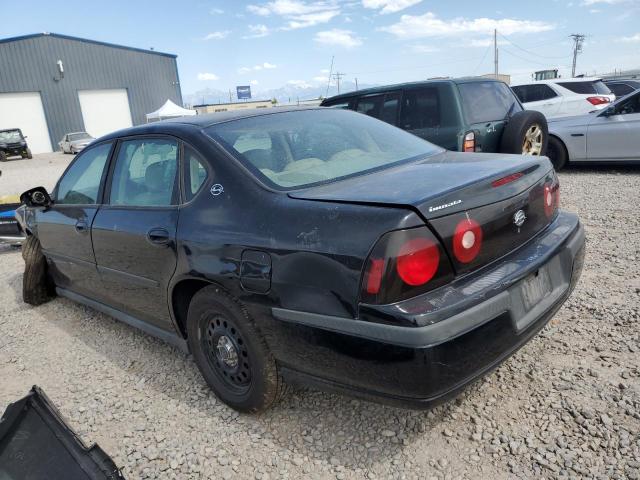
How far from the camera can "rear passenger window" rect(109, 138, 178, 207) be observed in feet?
8.69

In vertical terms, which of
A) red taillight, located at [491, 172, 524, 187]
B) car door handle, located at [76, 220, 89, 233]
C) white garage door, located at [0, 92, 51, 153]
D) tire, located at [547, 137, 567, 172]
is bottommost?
tire, located at [547, 137, 567, 172]

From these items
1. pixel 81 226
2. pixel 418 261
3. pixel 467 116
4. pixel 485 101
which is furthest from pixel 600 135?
pixel 81 226

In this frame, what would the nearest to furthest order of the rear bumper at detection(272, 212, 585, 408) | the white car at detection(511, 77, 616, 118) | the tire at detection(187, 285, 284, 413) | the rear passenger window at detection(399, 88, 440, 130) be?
the rear bumper at detection(272, 212, 585, 408)
the tire at detection(187, 285, 284, 413)
the rear passenger window at detection(399, 88, 440, 130)
the white car at detection(511, 77, 616, 118)

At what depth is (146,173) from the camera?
2.88 m

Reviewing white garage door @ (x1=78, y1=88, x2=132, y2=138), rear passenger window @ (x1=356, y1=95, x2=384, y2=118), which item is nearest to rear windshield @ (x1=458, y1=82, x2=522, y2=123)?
rear passenger window @ (x1=356, y1=95, x2=384, y2=118)

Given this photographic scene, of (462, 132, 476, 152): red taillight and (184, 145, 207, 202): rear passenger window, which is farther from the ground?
(184, 145, 207, 202): rear passenger window

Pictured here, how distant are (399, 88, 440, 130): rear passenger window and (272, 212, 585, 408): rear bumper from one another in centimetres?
419

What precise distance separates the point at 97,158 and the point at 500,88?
16.9ft

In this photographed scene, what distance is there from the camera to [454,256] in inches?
72.7

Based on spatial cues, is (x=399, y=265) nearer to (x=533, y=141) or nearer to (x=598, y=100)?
(x=533, y=141)

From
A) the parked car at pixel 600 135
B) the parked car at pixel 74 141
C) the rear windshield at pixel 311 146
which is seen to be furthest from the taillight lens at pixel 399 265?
the parked car at pixel 74 141

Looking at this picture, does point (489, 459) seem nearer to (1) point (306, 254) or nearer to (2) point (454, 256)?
(2) point (454, 256)

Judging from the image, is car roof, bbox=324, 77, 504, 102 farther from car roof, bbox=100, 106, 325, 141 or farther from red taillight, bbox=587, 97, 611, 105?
red taillight, bbox=587, 97, 611, 105

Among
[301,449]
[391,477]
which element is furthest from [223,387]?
[391,477]
